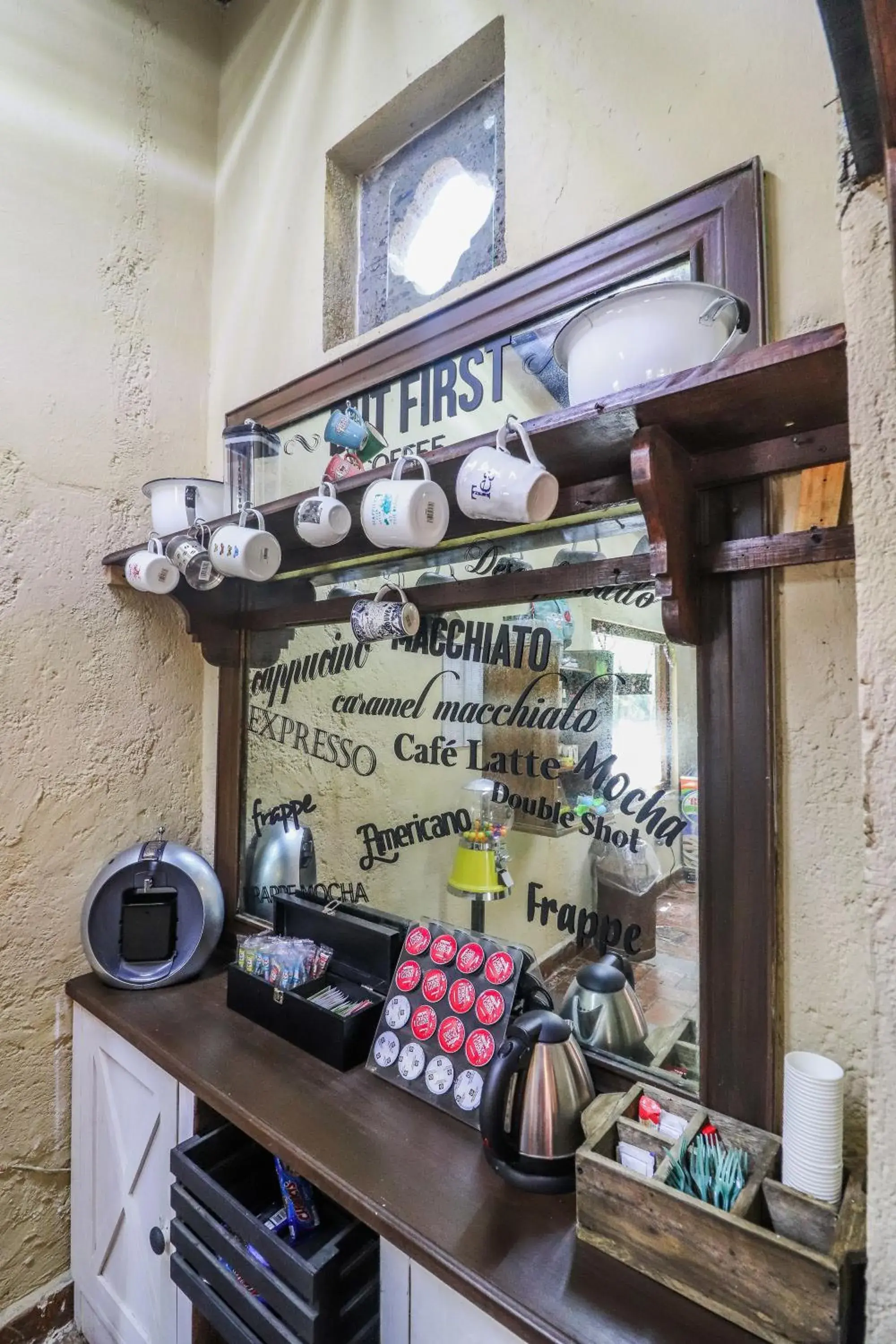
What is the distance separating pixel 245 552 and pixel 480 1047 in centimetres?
85

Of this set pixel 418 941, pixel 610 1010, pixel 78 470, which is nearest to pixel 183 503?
pixel 78 470

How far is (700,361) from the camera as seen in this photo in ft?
2.39

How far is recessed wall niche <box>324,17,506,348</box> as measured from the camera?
1299mm

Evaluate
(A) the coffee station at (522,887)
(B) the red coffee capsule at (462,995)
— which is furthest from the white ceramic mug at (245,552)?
(B) the red coffee capsule at (462,995)

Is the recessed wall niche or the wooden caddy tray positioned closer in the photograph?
the wooden caddy tray

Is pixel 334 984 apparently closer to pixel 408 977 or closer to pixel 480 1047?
pixel 408 977

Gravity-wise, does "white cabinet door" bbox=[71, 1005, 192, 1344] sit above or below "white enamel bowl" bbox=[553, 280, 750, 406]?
below

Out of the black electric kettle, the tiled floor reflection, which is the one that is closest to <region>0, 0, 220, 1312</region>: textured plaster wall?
the black electric kettle

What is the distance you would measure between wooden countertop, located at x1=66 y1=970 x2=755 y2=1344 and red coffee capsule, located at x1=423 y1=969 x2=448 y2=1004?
0.15 m

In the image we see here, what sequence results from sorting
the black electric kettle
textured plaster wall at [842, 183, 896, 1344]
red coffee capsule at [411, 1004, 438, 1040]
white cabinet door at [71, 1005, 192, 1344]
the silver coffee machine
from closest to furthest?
textured plaster wall at [842, 183, 896, 1344], the black electric kettle, red coffee capsule at [411, 1004, 438, 1040], white cabinet door at [71, 1005, 192, 1344], the silver coffee machine

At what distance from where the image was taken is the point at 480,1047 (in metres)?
0.97

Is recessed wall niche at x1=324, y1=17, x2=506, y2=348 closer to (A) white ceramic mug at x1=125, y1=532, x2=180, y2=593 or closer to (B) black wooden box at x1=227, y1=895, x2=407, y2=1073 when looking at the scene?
(A) white ceramic mug at x1=125, y1=532, x2=180, y2=593

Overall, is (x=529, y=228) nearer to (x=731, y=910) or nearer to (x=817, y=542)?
(x=817, y=542)

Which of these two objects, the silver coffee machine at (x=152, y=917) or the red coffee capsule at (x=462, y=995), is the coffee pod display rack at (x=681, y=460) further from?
the silver coffee machine at (x=152, y=917)
